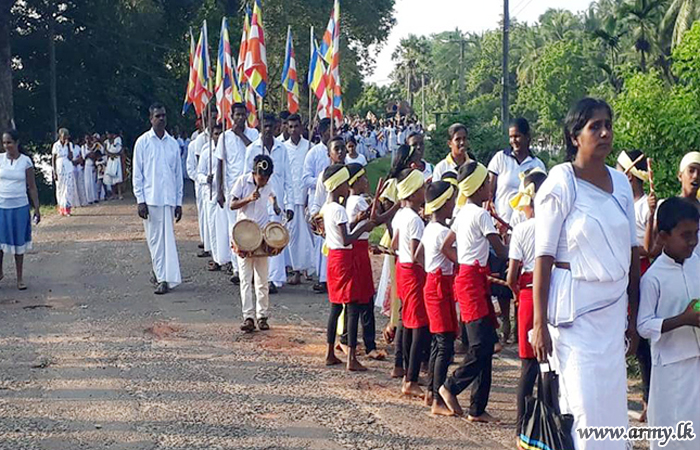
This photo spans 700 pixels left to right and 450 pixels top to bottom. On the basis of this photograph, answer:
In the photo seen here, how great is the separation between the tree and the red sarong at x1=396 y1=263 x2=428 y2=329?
28546 mm

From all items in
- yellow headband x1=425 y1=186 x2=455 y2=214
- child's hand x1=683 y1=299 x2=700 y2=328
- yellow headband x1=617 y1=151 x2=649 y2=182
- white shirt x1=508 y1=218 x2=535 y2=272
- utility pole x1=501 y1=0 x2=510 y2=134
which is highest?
utility pole x1=501 y1=0 x2=510 y2=134

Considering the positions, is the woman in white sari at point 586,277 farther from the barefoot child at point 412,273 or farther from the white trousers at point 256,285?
the white trousers at point 256,285

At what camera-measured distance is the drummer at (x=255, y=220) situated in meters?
9.70

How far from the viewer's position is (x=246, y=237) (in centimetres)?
962

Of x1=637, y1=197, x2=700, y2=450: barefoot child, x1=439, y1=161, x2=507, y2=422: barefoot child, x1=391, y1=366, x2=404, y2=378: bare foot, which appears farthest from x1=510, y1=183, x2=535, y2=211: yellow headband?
x1=391, y1=366, x2=404, y2=378: bare foot

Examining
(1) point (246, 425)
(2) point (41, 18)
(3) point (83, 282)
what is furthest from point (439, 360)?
(2) point (41, 18)

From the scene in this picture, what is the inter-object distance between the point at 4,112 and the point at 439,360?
2368 centimetres

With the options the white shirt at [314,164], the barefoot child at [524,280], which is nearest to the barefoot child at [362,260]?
the barefoot child at [524,280]

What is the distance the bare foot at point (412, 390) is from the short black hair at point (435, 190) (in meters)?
1.45

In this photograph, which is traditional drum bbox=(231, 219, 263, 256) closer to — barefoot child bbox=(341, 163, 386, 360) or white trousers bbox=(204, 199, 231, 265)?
barefoot child bbox=(341, 163, 386, 360)

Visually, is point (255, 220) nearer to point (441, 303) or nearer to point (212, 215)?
point (441, 303)

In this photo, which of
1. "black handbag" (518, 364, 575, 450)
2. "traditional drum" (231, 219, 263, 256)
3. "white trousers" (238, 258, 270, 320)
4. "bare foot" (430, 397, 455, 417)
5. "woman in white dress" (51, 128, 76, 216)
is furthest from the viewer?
"woman in white dress" (51, 128, 76, 216)

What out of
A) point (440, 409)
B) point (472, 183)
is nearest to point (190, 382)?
point (440, 409)

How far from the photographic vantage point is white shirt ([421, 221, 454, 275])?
7012 millimetres
